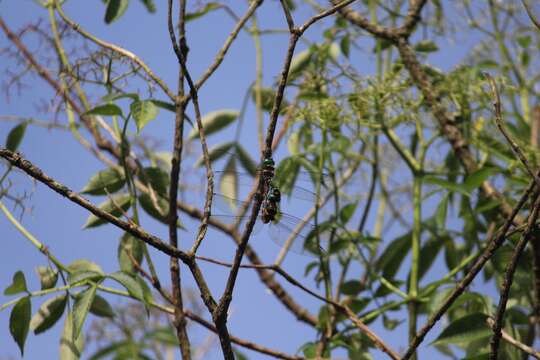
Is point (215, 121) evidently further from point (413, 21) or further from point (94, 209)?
point (94, 209)

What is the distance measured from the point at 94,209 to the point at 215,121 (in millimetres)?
1038

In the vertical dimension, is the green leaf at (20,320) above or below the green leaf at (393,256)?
below

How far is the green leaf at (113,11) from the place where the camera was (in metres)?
1.17

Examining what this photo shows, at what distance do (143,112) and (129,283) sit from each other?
0.77ft

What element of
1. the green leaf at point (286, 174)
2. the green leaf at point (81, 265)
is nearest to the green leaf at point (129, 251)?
the green leaf at point (81, 265)

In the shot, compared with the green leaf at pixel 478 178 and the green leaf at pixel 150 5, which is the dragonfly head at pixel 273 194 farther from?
the green leaf at pixel 150 5

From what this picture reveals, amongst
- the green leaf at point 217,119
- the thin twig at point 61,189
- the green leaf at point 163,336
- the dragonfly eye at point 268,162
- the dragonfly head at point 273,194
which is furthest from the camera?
the green leaf at point 217,119

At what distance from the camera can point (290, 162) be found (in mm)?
1274

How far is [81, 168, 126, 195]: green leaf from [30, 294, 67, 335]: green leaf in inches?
8.0

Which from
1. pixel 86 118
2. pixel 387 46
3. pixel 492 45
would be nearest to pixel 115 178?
pixel 86 118

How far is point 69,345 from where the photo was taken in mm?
1000

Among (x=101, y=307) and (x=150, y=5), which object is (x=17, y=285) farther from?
(x=150, y=5)

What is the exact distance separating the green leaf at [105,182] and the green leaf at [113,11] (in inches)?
9.6

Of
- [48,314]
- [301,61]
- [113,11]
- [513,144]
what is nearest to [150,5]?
[113,11]
